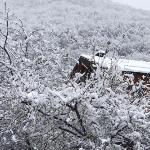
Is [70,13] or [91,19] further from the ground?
[91,19]

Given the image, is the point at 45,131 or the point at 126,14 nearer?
the point at 45,131

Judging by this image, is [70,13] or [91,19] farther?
[70,13]

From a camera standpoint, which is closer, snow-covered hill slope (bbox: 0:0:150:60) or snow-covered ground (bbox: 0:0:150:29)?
snow-covered hill slope (bbox: 0:0:150:60)

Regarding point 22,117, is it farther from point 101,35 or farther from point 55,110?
point 101,35

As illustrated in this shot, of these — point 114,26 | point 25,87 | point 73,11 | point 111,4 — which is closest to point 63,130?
point 25,87

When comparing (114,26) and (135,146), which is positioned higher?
(135,146)

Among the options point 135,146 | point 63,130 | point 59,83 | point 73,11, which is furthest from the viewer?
point 73,11

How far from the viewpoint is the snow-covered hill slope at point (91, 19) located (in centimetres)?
4325

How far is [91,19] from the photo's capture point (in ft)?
181

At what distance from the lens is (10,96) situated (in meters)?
8.03

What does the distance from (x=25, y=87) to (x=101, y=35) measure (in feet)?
129

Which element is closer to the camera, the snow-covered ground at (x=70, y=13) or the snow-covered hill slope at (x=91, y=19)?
the snow-covered hill slope at (x=91, y=19)

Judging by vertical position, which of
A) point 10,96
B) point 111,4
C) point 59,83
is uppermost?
point 10,96

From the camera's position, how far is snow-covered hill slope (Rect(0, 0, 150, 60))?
43250mm
